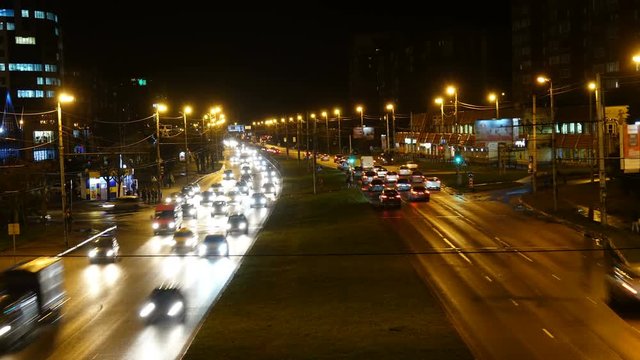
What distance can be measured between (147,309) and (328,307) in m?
5.97

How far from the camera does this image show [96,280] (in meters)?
31.9

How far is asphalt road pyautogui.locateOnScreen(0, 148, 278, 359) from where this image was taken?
66.3 feet

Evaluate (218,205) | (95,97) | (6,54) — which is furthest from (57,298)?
(95,97)

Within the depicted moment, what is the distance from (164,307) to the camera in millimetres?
23406

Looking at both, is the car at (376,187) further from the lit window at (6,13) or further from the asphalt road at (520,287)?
the lit window at (6,13)

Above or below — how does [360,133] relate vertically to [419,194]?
above

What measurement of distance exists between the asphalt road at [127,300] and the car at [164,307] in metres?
0.42

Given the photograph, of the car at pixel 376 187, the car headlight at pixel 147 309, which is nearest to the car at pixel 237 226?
the car at pixel 376 187

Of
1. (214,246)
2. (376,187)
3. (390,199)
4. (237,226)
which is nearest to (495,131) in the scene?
(376,187)

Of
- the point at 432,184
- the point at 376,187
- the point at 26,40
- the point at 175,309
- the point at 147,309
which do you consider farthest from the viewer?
the point at 26,40

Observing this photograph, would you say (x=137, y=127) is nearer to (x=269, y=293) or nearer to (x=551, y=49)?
(x=551, y=49)

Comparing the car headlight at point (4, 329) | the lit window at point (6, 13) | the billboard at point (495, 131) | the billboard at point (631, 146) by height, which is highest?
the lit window at point (6, 13)

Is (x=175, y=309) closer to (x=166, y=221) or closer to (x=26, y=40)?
(x=166, y=221)

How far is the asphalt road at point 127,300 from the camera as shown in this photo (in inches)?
795
